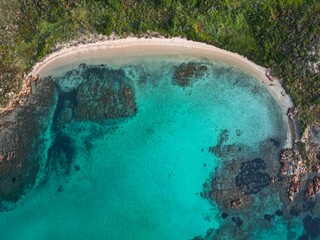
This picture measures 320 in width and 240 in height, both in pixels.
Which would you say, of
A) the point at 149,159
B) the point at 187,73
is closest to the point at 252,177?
the point at 149,159

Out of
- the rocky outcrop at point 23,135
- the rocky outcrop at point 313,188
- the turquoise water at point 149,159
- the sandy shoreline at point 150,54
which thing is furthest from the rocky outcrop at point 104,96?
the rocky outcrop at point 313,188

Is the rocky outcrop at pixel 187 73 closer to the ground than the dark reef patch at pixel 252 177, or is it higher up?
higher up

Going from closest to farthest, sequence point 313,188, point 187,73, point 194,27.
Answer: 1. point 194,27
2. point 313,188
3. point 187,73

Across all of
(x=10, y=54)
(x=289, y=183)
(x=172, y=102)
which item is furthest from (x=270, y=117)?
(x=10, y=54)

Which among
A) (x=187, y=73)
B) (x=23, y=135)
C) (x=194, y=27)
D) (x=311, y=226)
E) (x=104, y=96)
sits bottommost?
(x=311, y=226)

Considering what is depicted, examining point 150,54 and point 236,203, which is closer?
point 236,203

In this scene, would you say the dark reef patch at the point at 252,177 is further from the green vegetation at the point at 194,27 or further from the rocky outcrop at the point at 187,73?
the rocky outcrop at the point at 187,73

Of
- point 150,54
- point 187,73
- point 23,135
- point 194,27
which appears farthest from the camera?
point 187,73

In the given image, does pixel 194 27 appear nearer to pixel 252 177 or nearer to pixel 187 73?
pixel 187 73
